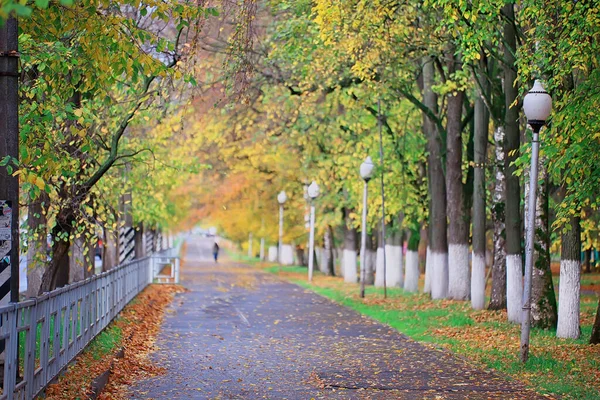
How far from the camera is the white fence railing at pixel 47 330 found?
29.5 ft

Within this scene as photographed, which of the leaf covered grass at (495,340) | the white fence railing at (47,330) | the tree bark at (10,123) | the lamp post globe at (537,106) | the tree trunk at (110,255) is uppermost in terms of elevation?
the lamp post globe at (537,106)

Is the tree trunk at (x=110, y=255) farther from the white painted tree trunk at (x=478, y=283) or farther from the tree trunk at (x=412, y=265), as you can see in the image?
the white painted tree trunk at (x=478, y=283)

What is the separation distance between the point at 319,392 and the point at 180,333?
7.98 meters

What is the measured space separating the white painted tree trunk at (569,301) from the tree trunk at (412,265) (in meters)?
16.3

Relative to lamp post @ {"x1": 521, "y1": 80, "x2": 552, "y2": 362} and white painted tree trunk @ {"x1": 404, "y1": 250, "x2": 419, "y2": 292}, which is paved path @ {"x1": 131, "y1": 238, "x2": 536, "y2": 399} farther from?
white painted tree trunk @ {"x1": 404, "y1": 250, "x2": 419, "y2": 292}

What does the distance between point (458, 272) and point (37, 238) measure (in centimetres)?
1425

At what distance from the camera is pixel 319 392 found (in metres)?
12.2

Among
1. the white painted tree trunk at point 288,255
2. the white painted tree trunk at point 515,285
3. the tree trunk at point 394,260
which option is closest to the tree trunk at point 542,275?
the white painted tree trunk at point 515,285

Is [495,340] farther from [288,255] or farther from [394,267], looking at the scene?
[288,255]

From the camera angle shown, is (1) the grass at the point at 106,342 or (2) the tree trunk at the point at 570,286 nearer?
(1) the grass at the point at 106,342

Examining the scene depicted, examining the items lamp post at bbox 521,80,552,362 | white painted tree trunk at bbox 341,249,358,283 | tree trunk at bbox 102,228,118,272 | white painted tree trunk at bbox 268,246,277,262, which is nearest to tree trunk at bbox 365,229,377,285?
white painted tree trunk at bbox 341,249,358,283

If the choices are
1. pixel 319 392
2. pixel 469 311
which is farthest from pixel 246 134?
pixel 319 392

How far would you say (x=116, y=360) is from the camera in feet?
47.3

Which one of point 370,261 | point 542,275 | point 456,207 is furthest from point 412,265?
point 542,275
